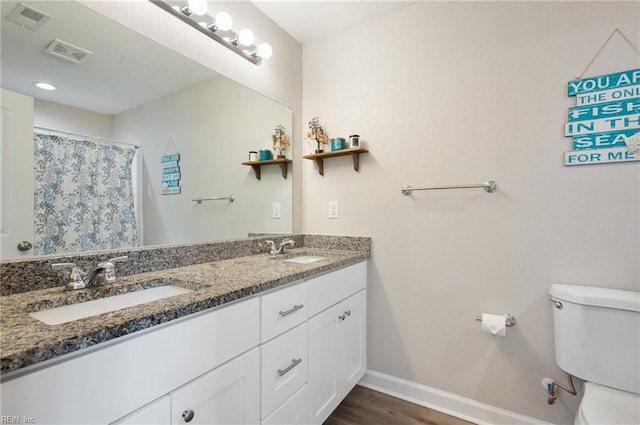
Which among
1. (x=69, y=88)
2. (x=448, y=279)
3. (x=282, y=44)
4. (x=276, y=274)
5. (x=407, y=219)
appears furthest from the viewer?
(x=282, y=44)

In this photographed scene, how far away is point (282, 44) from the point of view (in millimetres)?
1982

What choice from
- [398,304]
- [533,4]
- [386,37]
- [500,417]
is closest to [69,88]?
[386,37]

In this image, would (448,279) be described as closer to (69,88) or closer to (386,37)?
(386,37)

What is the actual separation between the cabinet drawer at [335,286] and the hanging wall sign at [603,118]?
1160 mm

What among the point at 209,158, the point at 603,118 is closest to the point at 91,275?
the point at 209,158

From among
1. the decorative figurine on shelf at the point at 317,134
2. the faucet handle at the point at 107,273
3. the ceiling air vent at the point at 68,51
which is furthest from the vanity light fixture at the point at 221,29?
the faucet handle at the point at 107,273

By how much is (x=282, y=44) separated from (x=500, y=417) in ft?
8.27

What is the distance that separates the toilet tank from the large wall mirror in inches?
61.5

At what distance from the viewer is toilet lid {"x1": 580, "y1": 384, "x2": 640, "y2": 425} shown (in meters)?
0.96

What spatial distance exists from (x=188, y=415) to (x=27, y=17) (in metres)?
1.32

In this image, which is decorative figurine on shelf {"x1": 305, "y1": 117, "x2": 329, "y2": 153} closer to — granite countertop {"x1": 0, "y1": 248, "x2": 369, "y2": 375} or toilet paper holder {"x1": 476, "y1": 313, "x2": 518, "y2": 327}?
granite countertop {"x1": 0, "y1": 248, "x2": 369, "y2": 375}

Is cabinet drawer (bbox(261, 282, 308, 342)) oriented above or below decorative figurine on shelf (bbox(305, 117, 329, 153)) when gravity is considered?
below

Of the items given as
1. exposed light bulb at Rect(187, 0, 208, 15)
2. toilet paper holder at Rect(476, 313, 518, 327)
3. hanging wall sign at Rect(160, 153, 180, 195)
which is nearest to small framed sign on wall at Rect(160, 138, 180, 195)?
hanging wall sign at Rect(160, 153, 180, 195)

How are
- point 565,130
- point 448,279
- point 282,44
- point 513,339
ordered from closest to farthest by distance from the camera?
point 565,130 < point 513,339 < point 448,279 < point 282,44
